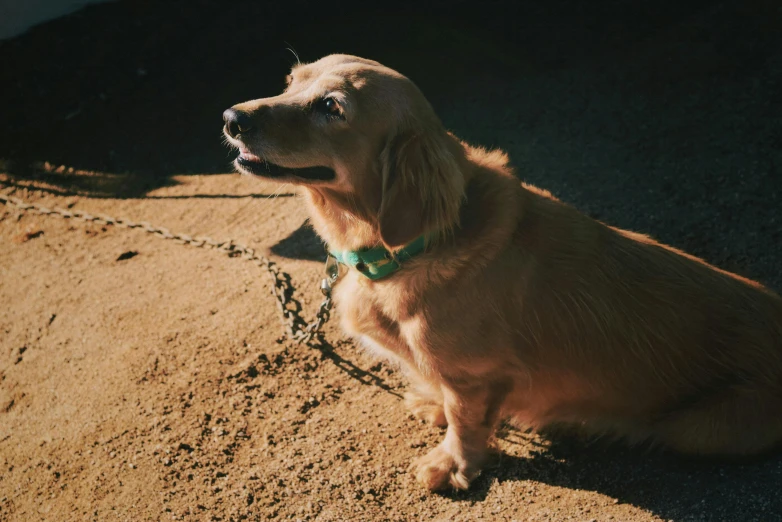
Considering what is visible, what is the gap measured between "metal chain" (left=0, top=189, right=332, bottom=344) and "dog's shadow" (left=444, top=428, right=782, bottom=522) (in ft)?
4.28

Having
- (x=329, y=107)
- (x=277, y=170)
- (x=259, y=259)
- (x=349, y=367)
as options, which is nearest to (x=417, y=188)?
(x=329, y=107)

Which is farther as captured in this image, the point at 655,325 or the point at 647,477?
the point at 647,477

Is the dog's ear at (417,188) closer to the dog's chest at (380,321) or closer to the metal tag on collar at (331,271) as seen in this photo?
the dog's chest at (380,321)

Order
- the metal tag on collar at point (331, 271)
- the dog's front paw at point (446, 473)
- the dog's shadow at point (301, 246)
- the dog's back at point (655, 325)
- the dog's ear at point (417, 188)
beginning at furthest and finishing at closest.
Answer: the dog's shadow at point (301, 246), the metal tag on collar at point (331, 271), the dog's front paw at point (446, 473), the dog's back at point (655, 325), the dog's ear at point (417, 188)

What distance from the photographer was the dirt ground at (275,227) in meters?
3.26

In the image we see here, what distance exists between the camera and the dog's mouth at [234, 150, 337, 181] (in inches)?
111

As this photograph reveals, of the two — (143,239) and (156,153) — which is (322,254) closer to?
(143,239)

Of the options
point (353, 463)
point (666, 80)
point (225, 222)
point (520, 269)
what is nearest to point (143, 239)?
point (225, 222)

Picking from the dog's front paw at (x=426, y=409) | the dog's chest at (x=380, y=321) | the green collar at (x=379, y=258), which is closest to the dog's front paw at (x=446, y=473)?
the dog's front paw at (x=426, y=409)

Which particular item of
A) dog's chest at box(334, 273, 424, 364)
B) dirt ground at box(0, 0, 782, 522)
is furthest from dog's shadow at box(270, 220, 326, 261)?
dog's chest at box(334, 273, 424, 364)

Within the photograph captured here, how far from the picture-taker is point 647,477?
123 inches

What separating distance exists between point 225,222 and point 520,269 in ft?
10.8

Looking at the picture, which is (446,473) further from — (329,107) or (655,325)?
(329,107)

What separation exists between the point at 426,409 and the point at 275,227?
228 centimetres
